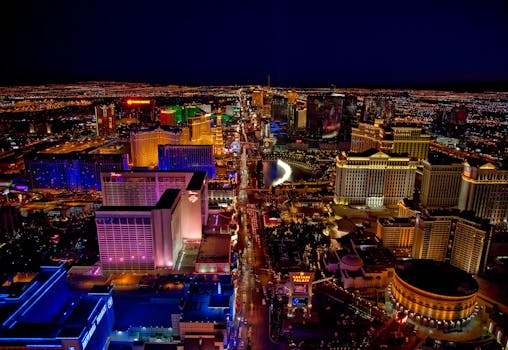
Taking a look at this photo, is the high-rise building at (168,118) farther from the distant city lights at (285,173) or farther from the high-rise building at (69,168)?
the high-rise building at (69,168)

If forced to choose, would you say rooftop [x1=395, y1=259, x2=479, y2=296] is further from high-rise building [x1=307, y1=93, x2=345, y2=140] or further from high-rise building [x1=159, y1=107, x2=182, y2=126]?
high-rise building [x1=159, y1=107, x2=182, y2=126]

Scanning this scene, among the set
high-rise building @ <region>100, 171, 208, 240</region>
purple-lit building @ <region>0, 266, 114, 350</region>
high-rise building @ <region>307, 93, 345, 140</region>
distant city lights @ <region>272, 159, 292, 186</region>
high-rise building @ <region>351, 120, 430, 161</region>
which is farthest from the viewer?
high-rise building @ <region>307, 93, 345, 140</region>

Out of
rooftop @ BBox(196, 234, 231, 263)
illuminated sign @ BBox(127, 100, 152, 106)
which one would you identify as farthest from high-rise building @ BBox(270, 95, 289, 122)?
rooftop @ BBox(196, 234, 231, 263)

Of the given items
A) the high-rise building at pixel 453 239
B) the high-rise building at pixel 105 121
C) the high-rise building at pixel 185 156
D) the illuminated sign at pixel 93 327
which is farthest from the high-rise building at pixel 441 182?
the high-rise building at pixel 105 121

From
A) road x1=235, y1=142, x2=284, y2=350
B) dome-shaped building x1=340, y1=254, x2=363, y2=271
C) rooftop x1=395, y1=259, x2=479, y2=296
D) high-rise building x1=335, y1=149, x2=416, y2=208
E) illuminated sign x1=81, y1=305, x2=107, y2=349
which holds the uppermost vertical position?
high-rise building x1=335, y1=149, x2=416, y2=208

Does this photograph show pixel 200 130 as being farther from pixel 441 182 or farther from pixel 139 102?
pixel 441 182

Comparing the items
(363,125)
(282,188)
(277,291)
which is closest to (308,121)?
(363,125)
